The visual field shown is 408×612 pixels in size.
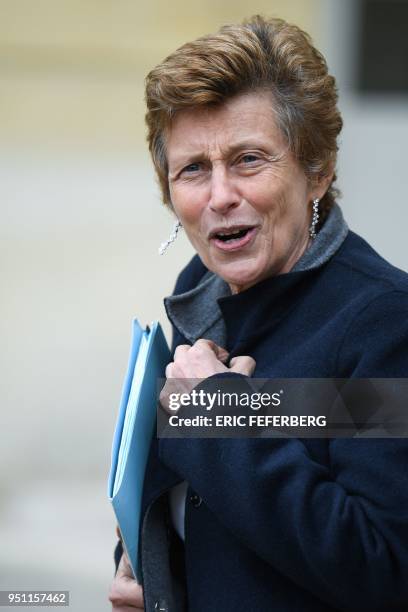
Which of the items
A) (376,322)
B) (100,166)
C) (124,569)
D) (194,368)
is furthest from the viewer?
(100,166)

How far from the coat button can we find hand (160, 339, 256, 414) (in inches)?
7.6

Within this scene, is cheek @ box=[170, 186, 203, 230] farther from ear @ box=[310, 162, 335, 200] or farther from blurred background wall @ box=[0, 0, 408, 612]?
blurred background wall @ box=[0, 0, 408, 612]

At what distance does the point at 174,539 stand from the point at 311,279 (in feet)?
2.01

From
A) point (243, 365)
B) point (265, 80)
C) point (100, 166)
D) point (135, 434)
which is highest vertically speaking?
point (100, 166)

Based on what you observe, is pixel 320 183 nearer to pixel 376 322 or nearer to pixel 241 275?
pixel 241 275

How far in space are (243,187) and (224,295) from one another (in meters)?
0.35

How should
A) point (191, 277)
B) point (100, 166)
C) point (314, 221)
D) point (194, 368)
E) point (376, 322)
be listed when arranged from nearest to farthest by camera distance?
point (376, 322) < point (194, 368) < point (314, 221) < point (191, 277) < point (100, 166)

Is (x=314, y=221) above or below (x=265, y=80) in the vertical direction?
below

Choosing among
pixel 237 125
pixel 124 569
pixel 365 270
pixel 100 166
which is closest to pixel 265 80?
pixel 237 125

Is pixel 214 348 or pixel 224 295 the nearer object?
Answer: pixel 214 348

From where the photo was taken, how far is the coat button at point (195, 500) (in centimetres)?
→ 208

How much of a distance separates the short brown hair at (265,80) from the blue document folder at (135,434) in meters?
0.47

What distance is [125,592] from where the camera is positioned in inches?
90.0

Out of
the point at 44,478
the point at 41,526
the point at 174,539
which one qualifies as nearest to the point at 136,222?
the point at 44,478
